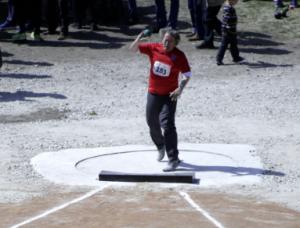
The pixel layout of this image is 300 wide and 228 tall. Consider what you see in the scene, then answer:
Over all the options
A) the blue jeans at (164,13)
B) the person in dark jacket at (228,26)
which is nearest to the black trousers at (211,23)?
the blue jeans at (164,13)

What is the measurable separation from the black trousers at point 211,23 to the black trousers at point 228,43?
49.3 inches

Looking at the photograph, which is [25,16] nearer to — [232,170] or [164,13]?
[164,13]

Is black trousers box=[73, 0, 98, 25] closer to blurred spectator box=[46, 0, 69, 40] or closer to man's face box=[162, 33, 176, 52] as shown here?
blurred spectator box=[46, 0, 69, 40]

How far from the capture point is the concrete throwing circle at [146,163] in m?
12.4

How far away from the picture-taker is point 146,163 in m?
13.1

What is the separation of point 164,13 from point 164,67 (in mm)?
10532

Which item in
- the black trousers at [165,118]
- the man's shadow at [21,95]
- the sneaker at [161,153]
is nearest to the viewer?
the black trousers at [165,118]

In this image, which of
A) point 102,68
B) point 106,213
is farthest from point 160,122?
point 102,68

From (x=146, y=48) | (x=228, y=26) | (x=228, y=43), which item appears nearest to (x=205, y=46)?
(x=228, y=43)

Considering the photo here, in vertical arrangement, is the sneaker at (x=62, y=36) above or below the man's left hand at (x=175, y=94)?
below

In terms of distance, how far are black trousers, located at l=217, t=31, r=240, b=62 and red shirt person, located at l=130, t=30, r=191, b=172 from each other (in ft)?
24.1

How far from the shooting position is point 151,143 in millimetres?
14367

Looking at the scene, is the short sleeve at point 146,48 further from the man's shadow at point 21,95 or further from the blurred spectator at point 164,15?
the blurred spectator at point 164,15

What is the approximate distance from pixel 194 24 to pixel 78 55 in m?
3.21
